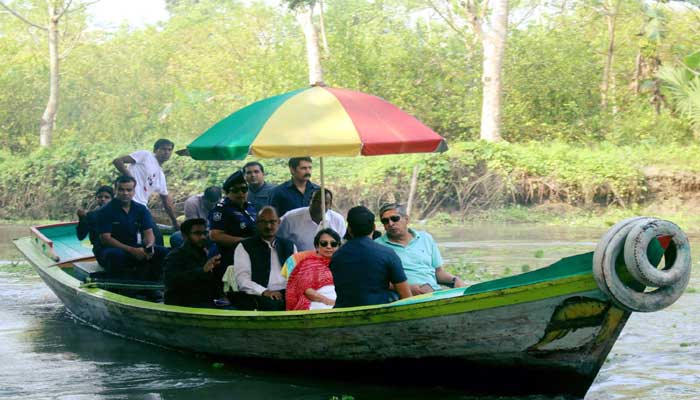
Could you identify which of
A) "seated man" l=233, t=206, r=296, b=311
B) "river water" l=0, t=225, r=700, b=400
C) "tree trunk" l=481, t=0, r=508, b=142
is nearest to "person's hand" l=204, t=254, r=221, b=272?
"seated man" l=233, t=206, r=296, b=311

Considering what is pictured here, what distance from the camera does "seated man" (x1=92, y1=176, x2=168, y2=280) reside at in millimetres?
9102

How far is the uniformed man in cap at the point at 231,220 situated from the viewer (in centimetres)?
788

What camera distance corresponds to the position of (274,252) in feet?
24.5

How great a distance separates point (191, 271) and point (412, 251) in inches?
66.0

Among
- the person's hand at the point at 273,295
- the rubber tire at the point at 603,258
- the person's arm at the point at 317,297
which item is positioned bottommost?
the person's hand at the point at 273,295

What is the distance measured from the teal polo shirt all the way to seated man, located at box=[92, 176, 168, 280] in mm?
2583

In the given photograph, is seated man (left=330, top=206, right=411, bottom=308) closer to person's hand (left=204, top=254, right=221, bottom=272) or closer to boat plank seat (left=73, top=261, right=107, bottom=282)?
person's hand (left=204, top=254, right=221, bottom=272)

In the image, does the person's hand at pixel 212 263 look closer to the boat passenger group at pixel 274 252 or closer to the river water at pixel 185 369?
the boat passenger group at pixel 274 252

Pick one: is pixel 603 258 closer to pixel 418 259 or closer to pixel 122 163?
pixel 418 259

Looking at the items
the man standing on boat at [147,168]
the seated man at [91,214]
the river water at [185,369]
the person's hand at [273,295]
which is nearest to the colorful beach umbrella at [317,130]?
the person's hand at [273,295]

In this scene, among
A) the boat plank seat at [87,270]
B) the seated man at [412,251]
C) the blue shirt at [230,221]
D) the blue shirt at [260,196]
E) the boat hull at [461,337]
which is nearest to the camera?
the boat hull at [461,337]

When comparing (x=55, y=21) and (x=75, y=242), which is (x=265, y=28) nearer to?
(x=55, y=21)

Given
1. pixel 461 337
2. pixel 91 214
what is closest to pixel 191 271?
pixel 91 214

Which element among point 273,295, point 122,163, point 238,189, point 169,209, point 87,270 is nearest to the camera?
point 273,295
